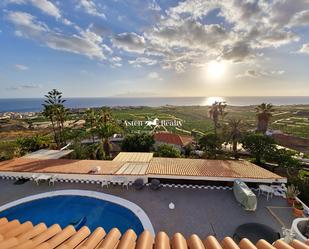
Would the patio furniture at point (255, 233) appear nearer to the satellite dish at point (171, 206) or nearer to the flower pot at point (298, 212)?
the flower pot at point (298, 212)

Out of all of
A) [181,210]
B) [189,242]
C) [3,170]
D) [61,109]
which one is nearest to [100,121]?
[61,109]

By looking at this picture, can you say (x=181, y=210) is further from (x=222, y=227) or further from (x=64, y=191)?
(x=64, y=191)

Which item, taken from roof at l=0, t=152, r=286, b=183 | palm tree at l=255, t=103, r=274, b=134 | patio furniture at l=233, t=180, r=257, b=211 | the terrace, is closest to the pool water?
the terrace

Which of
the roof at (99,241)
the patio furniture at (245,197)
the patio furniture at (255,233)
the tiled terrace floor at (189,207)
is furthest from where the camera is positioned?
the patio furniture at (245,197)

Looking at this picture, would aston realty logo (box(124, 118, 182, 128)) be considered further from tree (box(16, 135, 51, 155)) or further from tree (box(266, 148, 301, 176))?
tree (box(266, 148, 301, 176))

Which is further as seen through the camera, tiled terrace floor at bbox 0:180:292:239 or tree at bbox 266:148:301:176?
tree at bbox 266:148:301:176

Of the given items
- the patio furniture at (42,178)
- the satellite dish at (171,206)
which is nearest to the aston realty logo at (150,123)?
the patio furniture at (42,178)

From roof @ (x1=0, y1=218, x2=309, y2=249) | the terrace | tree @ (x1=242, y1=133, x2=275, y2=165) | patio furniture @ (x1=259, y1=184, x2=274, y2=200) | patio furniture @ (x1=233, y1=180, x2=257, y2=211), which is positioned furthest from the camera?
tree @ (x1=242, y1=133, x2=275, y2=165)
